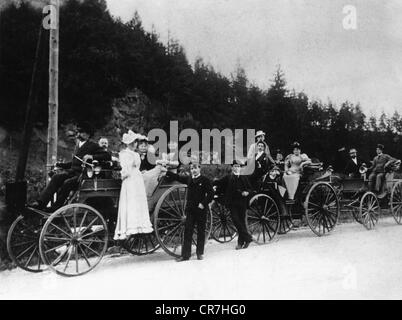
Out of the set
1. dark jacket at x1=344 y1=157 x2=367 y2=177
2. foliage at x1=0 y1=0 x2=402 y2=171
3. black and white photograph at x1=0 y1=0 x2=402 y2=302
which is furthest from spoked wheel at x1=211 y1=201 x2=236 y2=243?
foliage at x1=0 y1=0 x2=402 y2=171

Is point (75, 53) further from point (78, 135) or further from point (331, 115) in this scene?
point (331, 115)

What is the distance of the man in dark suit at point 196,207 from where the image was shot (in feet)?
22.5

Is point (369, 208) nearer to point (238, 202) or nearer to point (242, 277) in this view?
point (238, 202)

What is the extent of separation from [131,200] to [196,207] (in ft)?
3.59

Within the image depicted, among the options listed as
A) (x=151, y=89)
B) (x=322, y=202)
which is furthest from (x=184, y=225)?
(x=151, y=89)

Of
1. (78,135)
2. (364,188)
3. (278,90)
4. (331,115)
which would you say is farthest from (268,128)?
(78,135)

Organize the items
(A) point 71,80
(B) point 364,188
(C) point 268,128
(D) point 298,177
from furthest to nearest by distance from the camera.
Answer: (C) point 268,128 < (A) point 71,80 < (B) point 364,188 < (D) point 298,177

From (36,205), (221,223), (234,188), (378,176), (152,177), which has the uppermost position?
(152,177)

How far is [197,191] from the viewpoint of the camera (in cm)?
699

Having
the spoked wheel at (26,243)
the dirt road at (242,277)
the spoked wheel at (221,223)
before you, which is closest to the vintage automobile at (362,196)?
the dirt road at (242,277)

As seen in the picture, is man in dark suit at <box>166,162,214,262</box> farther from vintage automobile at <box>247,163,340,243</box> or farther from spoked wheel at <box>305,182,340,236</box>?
spoked wheel at <box>305,182,340,236</box>

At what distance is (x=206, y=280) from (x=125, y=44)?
3098cm
